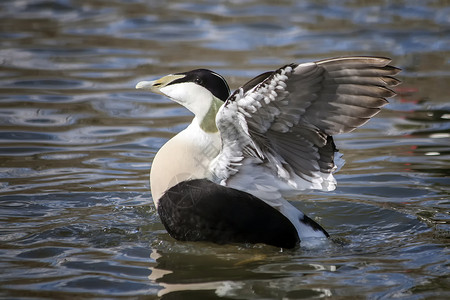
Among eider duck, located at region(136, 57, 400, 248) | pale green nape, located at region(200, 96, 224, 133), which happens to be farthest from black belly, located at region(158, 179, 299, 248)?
pale green nape, located at region(200, 96, 224, 133)

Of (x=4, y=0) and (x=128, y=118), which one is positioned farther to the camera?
(x=4, y=0)

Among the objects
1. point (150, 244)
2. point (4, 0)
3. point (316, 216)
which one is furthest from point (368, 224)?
point (4, 0)

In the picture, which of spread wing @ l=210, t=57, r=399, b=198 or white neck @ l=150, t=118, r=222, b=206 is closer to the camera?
spread wing @ l=210, t=57, r=399, b=198

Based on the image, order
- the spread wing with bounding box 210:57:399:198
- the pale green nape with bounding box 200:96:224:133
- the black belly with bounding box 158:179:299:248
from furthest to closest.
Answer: the pale green nape with bounding box 200:96:224:133
the black belly with bounding box 158:179:299:248
the spread wing with bounding box 210:57:399:198

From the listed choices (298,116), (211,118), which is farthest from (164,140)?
(298,116)

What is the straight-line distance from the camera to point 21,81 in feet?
31.1

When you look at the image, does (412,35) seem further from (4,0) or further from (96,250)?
(96,250)

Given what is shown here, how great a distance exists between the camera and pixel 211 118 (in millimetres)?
5062

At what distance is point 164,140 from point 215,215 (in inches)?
112

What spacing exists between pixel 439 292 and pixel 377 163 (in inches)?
108

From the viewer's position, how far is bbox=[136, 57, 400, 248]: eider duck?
179 inches

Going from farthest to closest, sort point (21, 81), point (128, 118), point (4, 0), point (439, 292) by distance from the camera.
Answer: point (4, 0)
point (21, 81)
point (128, 118)
point (439, 292)

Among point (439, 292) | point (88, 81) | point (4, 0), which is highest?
point (4, 0)

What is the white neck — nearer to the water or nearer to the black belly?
the black belly
